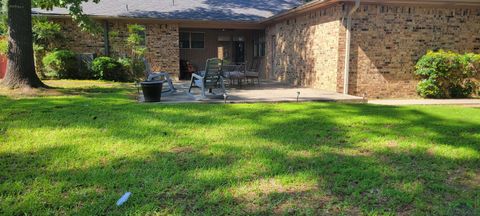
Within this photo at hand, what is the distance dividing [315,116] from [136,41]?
998 cm

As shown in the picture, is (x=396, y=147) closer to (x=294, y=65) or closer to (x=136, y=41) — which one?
(x=294, y=65)

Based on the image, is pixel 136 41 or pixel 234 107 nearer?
pixel 234 107

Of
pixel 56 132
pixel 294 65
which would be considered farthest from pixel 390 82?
pixel 56 132

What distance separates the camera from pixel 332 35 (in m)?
10.5

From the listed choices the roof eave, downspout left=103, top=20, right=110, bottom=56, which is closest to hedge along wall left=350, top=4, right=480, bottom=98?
the roof eave

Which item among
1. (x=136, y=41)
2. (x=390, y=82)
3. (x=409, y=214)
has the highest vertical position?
(x=136, y=41)

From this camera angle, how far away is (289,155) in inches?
155

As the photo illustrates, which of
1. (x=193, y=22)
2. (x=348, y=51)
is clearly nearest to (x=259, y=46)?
(x=193, y=22)

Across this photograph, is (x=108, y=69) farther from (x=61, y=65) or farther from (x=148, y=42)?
(x=148, y=42)

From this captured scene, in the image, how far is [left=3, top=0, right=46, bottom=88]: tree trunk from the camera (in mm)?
9273

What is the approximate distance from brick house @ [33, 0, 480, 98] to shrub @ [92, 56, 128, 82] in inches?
68.0

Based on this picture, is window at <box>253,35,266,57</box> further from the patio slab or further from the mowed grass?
the mowed grass

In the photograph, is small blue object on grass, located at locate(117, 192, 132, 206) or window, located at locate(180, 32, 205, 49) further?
window, located at locate(180, 32, 205, 49)

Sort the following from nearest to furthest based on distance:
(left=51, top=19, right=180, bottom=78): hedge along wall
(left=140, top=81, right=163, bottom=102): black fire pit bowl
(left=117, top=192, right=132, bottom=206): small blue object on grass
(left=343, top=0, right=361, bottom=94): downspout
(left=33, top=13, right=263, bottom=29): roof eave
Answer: (left=117, top=192, right=132, bottom=206): small blue object on grass, (left=140, top=81, right=163, bottom=102): black fire pit bowl, (left=343, top=0, right=361, bottom=94): downspout, (left=33, top=13, right=263, bottom=29): roof eave, (left=51, top=19, right=180, bottom=78): hedge along wall
